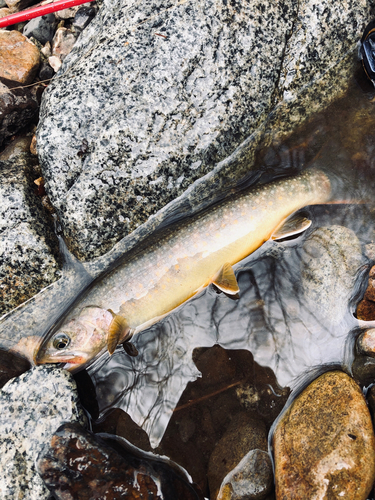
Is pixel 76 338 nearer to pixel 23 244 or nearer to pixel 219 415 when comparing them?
pixel 23 244

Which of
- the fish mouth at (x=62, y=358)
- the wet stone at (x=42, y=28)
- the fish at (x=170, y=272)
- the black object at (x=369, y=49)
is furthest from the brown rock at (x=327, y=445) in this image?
the wet stone at (x=42, y=28)

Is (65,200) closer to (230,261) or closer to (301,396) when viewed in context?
(230,261)

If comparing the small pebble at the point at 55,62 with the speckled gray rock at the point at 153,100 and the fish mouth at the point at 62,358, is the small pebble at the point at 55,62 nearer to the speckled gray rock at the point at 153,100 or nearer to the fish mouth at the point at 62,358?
the speckled gray rock at the point at 153,100

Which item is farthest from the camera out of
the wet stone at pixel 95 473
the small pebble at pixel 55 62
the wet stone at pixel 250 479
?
the small pebble at pixel 55 62

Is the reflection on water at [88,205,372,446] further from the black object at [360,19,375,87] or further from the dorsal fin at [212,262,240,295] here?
the black object at [360,19,375,87]

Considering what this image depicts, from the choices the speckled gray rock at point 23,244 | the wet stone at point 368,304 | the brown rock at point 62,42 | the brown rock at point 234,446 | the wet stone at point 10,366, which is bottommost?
the brown rock at point 234,446

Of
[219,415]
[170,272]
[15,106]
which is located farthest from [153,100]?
[219,415]

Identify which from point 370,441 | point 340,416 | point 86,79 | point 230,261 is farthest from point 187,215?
point 370,441
